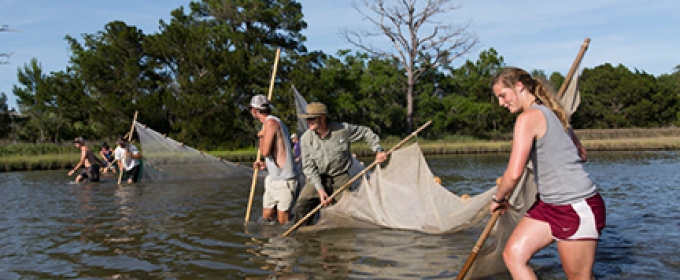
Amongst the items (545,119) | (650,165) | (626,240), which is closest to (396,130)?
(650,165)

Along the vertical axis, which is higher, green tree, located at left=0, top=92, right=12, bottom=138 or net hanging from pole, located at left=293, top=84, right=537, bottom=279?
green tree, located at left=0, top=92, right=12, bottom=138

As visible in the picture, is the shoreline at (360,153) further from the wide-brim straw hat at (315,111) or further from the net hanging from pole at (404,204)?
the wide-brim straw hat at (315,111)

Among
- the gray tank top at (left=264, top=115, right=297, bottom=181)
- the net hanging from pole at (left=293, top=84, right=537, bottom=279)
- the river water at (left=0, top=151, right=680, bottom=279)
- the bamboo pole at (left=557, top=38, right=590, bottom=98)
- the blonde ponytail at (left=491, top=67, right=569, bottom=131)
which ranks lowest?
the river water at (left=0, top=151, right=680, bottom=279)

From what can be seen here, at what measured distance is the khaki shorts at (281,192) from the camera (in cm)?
707

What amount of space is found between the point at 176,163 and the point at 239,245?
8.50 metres

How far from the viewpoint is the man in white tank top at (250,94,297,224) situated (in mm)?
6719

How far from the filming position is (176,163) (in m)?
14.9

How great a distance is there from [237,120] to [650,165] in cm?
2232

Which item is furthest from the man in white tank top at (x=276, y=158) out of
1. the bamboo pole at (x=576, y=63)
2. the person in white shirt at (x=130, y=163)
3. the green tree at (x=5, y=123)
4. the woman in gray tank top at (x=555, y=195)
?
the green tree at (x=5, y=123)

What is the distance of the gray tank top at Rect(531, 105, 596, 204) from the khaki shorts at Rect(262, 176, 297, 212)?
4.09 m

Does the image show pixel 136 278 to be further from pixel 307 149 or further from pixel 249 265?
pixel 307 149

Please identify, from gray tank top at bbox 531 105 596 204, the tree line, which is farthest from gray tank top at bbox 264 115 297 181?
the tree line

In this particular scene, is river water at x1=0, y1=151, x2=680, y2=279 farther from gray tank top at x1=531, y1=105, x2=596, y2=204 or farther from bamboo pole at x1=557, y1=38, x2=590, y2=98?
gray tank top at x1=531, y1=105, x2=596, y2=204

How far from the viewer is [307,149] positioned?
6875 millimetres
